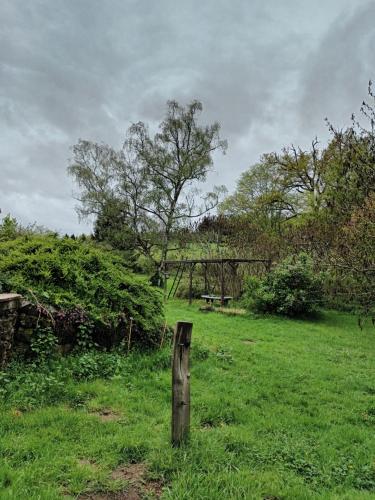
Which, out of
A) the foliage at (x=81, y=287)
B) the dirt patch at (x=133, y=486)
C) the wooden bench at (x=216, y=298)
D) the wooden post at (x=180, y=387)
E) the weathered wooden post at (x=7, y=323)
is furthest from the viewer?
the wooden bench at (x=216, y=298)

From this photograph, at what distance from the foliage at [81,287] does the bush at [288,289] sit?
20.5 feet

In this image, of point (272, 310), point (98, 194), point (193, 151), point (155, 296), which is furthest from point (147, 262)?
point (155, 296)

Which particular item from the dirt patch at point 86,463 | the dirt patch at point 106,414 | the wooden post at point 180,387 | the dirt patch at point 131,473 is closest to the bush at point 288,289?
the dirt patch at point 106,414

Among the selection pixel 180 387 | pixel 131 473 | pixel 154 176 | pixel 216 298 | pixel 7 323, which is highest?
pixel 154 176

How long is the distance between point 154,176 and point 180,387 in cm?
2039

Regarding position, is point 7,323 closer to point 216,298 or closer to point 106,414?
point 106,414

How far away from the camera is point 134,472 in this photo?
2.55m

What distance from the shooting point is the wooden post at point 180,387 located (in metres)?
2.83

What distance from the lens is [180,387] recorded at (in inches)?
112

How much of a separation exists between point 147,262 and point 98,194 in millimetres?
5676

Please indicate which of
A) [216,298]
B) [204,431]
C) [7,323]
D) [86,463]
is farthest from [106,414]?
[216,298]

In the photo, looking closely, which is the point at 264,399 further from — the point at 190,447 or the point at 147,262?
the point at 147,262

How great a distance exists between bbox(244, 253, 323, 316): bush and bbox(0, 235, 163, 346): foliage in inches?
246

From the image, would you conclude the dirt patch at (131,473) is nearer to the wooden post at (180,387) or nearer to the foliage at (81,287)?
the wooden post at (180,387)
